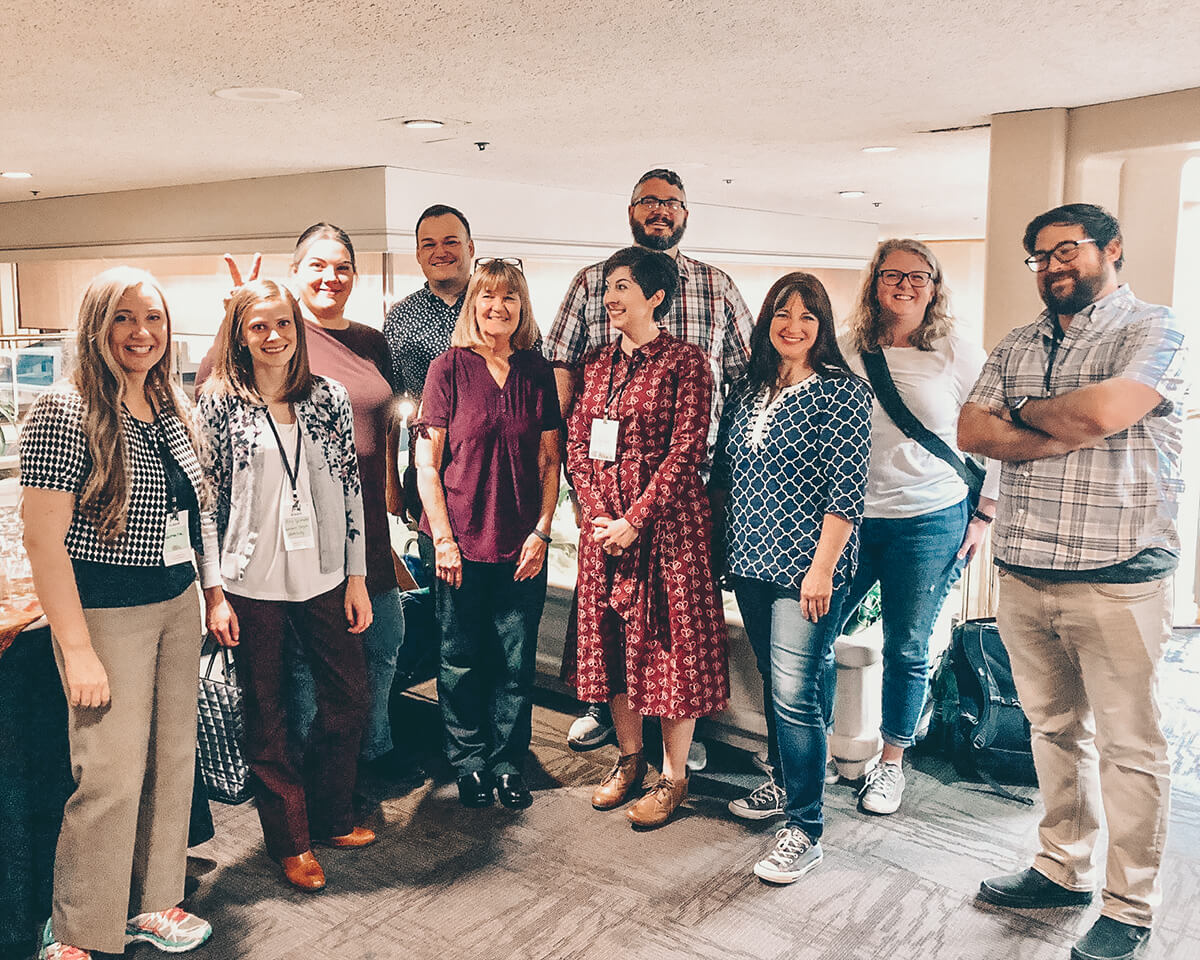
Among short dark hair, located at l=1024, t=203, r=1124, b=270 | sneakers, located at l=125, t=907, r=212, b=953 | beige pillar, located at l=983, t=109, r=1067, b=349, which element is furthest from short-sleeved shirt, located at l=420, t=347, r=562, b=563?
beige pillar, located at l=983, t=109, r=1067, b=349

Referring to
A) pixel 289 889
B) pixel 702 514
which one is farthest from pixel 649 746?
pixel 289 889

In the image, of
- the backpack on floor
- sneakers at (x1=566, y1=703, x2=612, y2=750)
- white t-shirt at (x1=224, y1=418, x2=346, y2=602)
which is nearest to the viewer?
white t-shirt at (x1=224, y1=418, x2=346, y2=602)

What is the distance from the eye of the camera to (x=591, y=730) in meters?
3.35

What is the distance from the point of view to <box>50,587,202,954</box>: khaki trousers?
1989 millimetres

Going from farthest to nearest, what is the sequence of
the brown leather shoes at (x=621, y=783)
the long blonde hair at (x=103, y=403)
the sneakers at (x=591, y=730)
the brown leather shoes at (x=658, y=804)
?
the sneakers at (x=591, y=730)
the brown leather shoes at (x=621, y=783)
the brown leather shoes at (x=658, y=804)
the long blonde hair at (x=103, y=403)

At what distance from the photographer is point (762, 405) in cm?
252

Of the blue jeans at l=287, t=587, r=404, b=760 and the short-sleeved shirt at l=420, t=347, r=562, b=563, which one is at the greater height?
the short-sleeved shirt at l=420, t=347, r=562, b=563

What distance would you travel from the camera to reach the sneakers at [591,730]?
130 inches

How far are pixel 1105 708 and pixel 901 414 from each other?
2.92 ft

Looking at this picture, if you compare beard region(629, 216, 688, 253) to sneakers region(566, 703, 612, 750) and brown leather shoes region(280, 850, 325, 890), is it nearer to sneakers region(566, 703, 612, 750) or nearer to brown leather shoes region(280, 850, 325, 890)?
sneakers region(566, 703, 612, 750)

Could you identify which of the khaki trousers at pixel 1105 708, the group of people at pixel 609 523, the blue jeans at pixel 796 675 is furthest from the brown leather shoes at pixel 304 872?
the khaki trousers at pixel 1105 708

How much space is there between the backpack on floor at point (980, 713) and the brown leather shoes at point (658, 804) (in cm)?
93

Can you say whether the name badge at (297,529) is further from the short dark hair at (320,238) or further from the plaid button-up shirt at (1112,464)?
the plaid button-up shirt at (1112,464)

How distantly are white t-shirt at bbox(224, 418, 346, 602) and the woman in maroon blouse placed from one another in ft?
1.45
